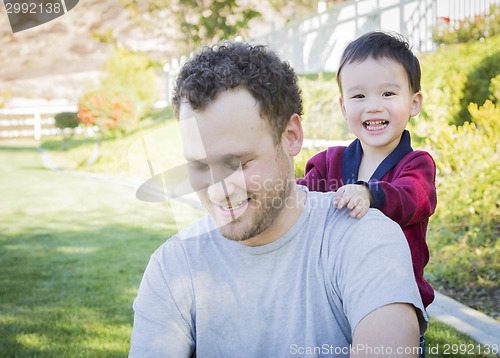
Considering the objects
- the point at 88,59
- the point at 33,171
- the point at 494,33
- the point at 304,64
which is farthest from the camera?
the point at 88,59

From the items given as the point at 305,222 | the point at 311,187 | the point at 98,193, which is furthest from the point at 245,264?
the point at 98,193

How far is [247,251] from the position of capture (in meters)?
1.39

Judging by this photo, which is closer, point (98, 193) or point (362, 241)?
point (362, 241)

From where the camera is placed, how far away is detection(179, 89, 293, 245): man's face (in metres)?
1.32

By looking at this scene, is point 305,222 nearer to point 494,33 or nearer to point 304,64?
point 494,33

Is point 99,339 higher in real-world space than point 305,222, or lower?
lower

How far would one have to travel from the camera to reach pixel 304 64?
14.3 metres

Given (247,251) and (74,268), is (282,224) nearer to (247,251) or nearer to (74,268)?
(247,251)

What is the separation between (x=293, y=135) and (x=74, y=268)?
14.0 feet

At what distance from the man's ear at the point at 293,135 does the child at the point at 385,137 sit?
517mm

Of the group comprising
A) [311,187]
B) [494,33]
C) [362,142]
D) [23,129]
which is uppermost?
[494,33]

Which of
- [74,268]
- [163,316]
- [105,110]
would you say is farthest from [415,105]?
[105,110]

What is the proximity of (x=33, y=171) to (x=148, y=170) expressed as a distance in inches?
491

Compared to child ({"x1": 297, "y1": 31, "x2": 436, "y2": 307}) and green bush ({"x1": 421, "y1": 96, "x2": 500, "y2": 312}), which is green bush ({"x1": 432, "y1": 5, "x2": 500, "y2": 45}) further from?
child ({"x1": 297, "y1": 31, "x2": 436, "y2": 307})
